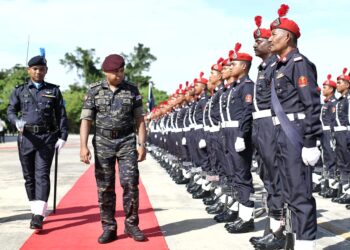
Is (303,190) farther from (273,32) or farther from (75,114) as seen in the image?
(75,114)

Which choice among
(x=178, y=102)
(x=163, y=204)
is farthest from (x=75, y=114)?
(x=163, y=204)

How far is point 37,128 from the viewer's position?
6496mm

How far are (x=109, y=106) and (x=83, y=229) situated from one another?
1624mm

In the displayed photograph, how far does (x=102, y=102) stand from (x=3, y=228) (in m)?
2.05

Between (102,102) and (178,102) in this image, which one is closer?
(102,102)

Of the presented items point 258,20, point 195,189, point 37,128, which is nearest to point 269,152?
point 258,20

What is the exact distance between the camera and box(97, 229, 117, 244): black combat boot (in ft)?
18.1

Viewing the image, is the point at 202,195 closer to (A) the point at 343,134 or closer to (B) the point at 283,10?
(A) the point at 343,134

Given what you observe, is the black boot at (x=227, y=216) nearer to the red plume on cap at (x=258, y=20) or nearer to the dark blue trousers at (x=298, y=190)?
the dark blue trousers at (x=298, y=190)

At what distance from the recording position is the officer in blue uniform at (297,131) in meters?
4.28

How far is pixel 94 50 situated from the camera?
83.2m

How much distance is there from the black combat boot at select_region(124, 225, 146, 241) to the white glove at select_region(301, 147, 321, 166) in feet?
7.07

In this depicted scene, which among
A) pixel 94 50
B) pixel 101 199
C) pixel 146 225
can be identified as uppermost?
pixel 94 50

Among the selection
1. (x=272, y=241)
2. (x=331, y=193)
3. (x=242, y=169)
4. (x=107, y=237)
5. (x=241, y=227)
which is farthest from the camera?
(x=331, y=193)
